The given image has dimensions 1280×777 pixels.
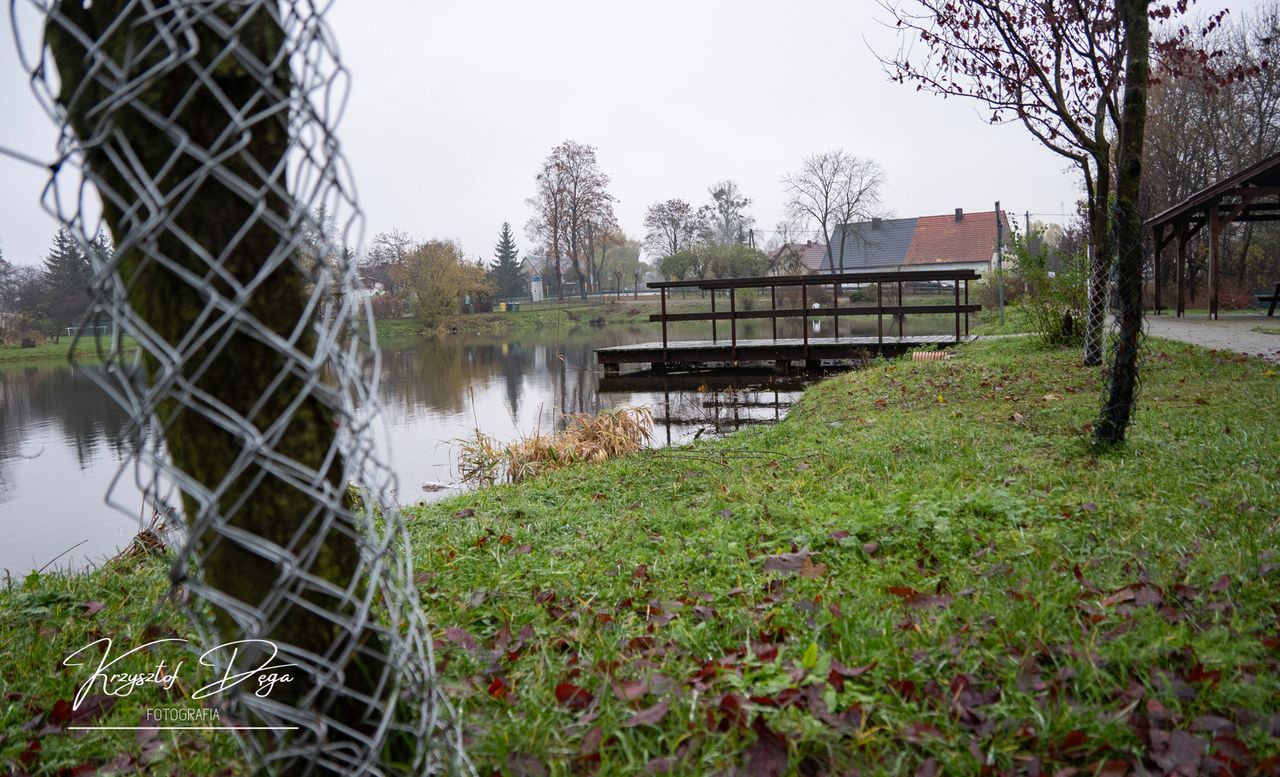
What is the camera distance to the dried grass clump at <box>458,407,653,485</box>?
730 cm

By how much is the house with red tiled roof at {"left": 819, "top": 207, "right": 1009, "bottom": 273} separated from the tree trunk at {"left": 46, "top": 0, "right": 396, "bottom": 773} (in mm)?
46505

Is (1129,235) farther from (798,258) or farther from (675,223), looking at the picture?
(675,223)

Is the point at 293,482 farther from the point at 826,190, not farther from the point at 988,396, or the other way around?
the point at 826,190

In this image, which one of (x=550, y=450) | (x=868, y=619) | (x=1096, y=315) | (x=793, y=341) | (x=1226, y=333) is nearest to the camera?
(x=868, y=619)

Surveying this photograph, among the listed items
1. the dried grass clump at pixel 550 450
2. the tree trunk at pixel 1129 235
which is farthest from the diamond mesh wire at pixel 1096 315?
the dried grass clump at pixel 550 450

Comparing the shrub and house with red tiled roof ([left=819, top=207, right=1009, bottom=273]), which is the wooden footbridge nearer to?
the shrub

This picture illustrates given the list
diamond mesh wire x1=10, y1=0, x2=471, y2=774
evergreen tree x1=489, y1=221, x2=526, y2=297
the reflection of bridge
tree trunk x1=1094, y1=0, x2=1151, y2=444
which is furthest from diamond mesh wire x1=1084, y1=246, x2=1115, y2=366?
evergreen tree x1=489, y1=221, x2=526, y2=297

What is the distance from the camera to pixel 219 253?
3.32 ft

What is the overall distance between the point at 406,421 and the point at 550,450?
5.19 m

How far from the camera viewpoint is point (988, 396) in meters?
7.58

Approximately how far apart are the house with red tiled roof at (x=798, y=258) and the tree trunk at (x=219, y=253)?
1705 inches

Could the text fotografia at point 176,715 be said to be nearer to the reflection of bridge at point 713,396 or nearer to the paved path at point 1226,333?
the reflection of bridge at point 713,396

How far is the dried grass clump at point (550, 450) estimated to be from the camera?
7.30m

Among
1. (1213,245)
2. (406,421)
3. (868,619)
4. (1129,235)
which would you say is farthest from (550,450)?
(1213,245)
